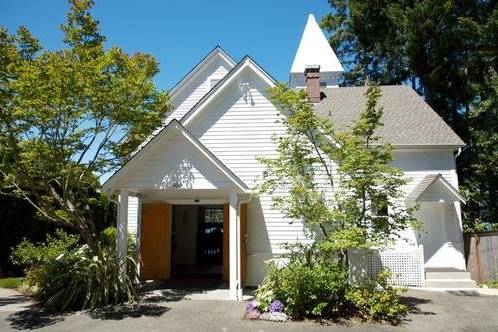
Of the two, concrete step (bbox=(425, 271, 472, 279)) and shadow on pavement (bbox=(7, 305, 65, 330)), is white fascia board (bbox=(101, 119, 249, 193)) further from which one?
concrete step (bbox=(425, 271, 472, 279))

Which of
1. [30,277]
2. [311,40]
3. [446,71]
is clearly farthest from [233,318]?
[311,40]

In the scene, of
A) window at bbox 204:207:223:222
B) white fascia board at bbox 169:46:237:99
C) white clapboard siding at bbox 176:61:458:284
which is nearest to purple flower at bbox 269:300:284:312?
white clapboard siding at bbox 176:61:458:284

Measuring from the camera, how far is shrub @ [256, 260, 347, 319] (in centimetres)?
930

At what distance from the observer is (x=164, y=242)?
47.0 ft

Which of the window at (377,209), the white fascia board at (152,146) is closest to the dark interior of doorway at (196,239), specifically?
the white fascia board at (152,146)

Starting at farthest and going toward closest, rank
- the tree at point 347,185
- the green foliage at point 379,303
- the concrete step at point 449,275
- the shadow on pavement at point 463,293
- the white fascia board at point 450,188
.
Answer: the white fascia board at point 450,188
the concrete step at point 449,275
the shadow on pavement at point 463,293
the tree at point 347,185
the green foliage at point 379,303

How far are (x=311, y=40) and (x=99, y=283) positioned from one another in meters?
27.2

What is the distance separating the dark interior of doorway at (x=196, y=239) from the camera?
1823cm

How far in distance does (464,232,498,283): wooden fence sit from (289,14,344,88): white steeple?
18.0 m

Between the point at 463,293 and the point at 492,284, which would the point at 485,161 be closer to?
the point at 492,284

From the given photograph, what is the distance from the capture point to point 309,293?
30.7 feet

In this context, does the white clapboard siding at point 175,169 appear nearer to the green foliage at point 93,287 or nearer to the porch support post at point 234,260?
the porch support post at point 234,260

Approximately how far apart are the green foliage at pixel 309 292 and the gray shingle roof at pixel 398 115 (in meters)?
7.19

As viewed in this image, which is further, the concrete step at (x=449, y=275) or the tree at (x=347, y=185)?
the concrete step at (x=449, y=275)
